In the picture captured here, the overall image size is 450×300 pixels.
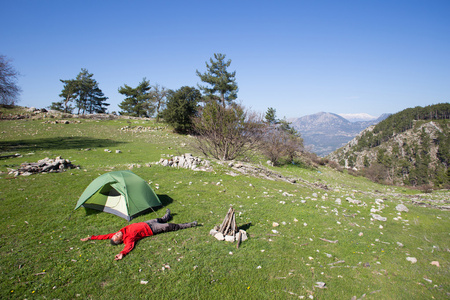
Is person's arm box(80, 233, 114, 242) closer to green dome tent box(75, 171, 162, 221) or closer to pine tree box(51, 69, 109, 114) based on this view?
green dome tent box(75, 171, 162, 221)

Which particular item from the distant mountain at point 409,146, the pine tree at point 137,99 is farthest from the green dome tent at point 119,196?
the distant mountain at point 409,146

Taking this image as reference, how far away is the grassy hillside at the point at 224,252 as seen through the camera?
4965 mm

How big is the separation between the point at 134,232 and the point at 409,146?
15826cm

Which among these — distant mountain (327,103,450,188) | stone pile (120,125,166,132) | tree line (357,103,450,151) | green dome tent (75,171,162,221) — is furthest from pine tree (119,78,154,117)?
tree line (357,103,450,151)

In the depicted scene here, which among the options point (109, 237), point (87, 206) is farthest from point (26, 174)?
point (109, 237)

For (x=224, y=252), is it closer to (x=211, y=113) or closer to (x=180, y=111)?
(x=211, y=113)

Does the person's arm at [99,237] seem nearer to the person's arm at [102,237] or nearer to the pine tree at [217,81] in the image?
the person's arm at [102,237]

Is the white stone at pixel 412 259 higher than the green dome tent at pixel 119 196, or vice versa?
the green dome tent at pixel 119 196

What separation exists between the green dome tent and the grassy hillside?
15.3 inches

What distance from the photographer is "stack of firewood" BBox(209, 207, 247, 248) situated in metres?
7.03

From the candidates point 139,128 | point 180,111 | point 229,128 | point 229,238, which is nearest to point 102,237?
point 229,238

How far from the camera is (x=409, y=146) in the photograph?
11988 cm

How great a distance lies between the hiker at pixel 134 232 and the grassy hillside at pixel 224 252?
8.7 inches

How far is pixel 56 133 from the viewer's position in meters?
32.2
